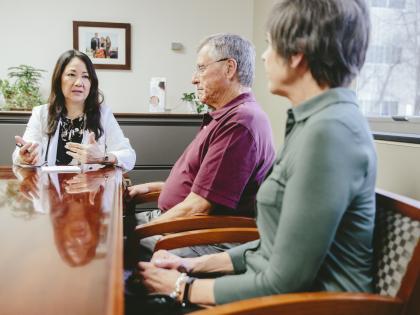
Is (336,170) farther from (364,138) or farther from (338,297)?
(338,297)

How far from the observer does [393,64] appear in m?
2.16

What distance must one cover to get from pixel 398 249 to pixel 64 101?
2.26 metres

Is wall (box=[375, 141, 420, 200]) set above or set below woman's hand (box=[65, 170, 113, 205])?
above

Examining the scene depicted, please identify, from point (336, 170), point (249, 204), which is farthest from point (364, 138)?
point (249, 204)

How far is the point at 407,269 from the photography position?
832 millimetres

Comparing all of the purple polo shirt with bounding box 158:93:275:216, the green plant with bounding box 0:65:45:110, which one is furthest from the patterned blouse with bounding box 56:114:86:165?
the green plant with bounding box 0:65:45:110

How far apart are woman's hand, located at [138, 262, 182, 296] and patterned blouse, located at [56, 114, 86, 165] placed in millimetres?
1456

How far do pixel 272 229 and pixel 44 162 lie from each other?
1.76 m

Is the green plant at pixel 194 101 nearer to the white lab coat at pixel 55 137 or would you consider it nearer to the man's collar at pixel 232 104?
the white lab coat at pixel 55 137

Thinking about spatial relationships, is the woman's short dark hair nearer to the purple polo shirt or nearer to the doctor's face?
the purple polo shirt

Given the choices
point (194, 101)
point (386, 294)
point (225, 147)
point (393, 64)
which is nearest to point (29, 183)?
point (225, 147)

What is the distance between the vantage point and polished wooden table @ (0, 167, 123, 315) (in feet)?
2.09

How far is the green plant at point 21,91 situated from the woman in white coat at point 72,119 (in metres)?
1.18

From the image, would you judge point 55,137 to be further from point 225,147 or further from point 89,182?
point 225,147
